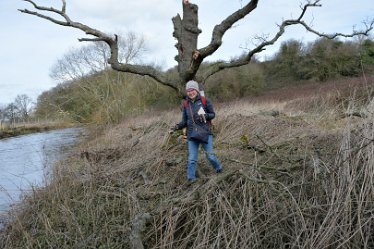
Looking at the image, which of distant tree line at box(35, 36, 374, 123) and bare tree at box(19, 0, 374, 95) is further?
distant tree line at box(35, 36, 374, 123)

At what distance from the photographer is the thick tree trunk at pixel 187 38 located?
748cm

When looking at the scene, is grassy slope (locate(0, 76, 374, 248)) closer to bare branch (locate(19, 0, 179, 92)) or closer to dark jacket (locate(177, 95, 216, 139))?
dark jacket (locate(177, 95, 216, 139))

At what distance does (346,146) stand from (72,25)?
233 inches

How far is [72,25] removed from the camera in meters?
7.48

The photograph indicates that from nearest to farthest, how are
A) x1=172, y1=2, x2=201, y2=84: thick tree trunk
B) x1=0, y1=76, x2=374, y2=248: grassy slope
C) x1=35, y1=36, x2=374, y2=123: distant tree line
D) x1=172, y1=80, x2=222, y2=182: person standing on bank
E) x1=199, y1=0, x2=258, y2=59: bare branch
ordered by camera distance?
x1=0, y1=76, x2=374, y2=248: grassy slope, x1=172, y1=80, x2=222, y2=182: person standing on bank, x1=199, y1=0, x2=258, y2=59: bare branch, x1=172, y1=2, x2=201, y2=84: thick tree trunk, x1=35, y1=36, x2=374, y2=123: distant tree line

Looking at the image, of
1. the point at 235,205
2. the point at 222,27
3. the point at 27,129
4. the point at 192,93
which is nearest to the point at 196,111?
the point at 192,93

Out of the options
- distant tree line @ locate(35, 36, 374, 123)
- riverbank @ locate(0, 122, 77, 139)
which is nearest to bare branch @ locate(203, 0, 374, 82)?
distant tree line @ locate(35, 36, 374, 123)

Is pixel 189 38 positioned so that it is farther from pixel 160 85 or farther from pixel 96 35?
pixel 160 85

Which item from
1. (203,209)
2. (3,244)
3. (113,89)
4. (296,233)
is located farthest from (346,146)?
(113,89)

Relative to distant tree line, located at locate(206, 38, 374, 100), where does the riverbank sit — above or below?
below

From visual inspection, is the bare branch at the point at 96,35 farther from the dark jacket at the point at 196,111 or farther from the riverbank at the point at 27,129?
the riverbank at the point at 27,129

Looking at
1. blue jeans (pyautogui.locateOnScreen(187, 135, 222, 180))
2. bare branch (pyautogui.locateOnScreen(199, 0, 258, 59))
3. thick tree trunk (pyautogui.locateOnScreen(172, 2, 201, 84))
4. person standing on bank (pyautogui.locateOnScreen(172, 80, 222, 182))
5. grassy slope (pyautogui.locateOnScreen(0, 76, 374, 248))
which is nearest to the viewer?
grassy slope (pyautogui.locateOnScreen(0, 76, 374, 248))

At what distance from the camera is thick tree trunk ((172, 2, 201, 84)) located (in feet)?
24.6

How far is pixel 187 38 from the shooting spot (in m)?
7.60
